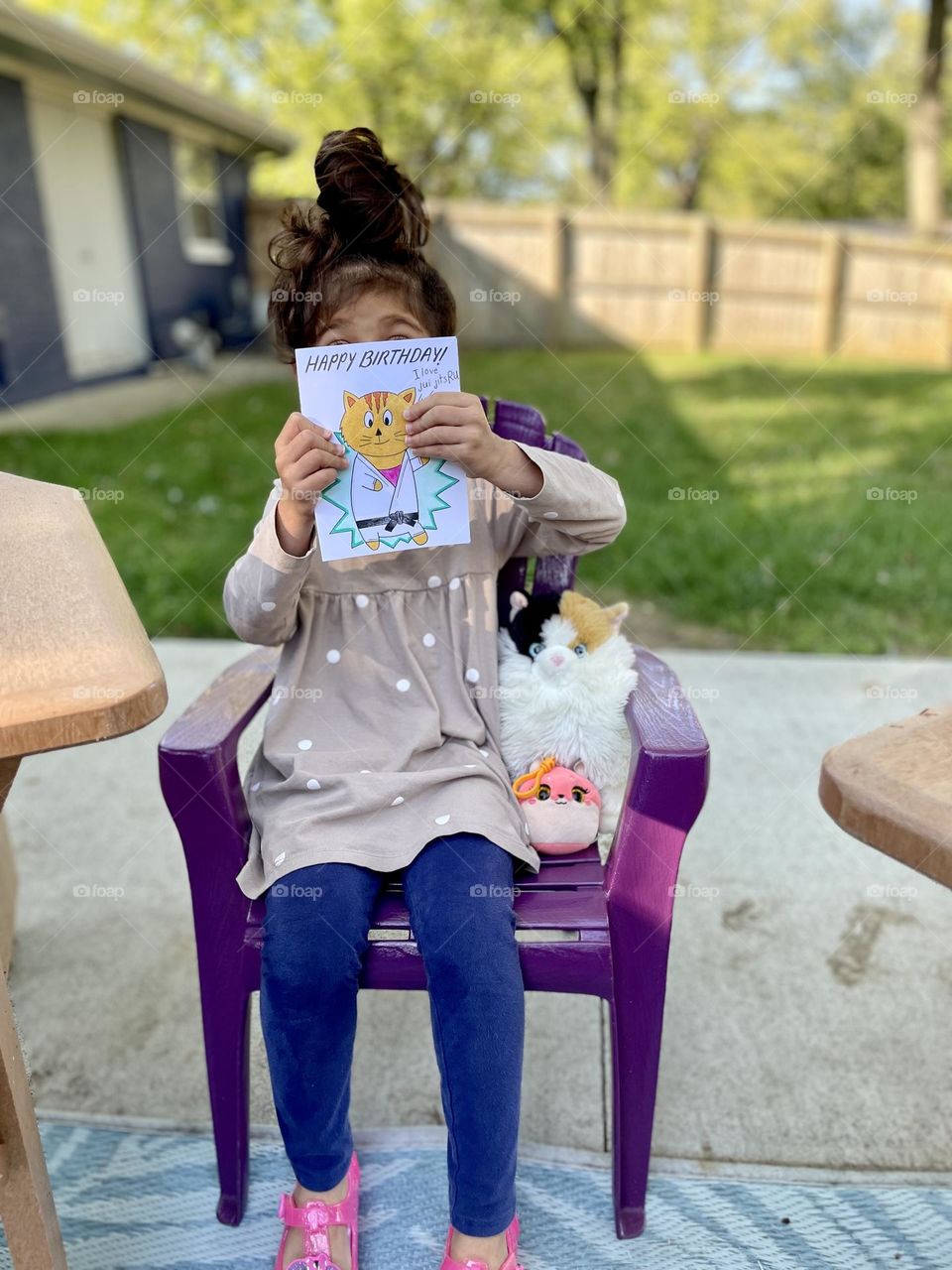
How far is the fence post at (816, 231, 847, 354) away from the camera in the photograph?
10562 millimetres

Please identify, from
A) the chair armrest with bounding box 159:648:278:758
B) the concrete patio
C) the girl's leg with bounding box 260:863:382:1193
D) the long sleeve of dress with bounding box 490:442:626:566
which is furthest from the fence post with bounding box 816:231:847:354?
the girl's leg with bounding box 260:863:382:1193

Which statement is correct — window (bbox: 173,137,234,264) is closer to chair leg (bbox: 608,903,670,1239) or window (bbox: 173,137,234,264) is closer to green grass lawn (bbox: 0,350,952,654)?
green grass lawn (bbox: 0,350,952,654)

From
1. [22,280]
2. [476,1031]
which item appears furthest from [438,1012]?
[22,280]

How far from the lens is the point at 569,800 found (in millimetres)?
1428

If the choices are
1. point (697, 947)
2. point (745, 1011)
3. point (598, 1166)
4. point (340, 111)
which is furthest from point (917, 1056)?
point (340, 111)

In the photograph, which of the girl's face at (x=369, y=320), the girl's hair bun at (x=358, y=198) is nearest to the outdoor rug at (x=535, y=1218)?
the girl's face at (x=369, y=320)

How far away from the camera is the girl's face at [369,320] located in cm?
142

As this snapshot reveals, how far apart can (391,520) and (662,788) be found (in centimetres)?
51

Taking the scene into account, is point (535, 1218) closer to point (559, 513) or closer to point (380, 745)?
point (380, 745)

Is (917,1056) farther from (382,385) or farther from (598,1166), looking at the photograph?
(382,385)

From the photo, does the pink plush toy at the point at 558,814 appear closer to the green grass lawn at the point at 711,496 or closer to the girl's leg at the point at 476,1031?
the girl's leg at the point at 476,1031

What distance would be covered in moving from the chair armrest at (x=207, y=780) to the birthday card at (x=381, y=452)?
0.91 ft

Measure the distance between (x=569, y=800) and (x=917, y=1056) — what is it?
829 mm

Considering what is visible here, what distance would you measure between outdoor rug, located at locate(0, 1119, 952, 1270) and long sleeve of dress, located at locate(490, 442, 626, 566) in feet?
3.11
